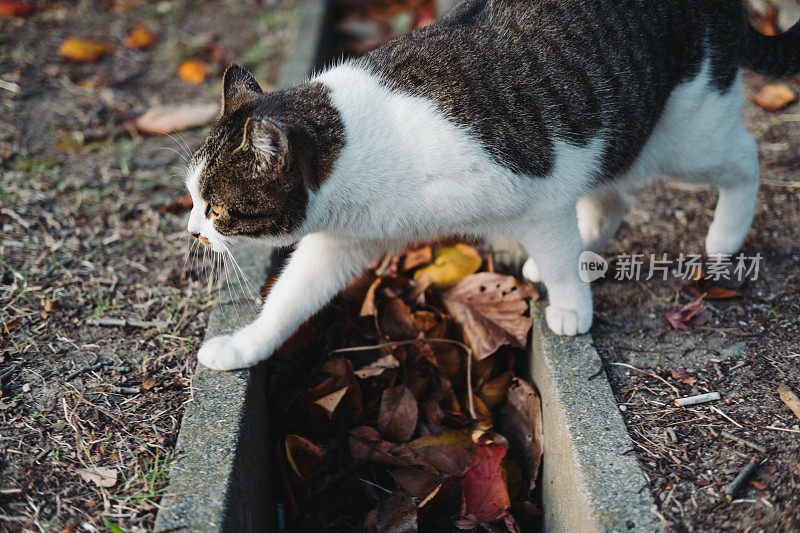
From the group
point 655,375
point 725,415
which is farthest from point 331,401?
point 725,415

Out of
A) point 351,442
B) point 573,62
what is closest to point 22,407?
point 351,442

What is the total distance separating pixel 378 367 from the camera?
2.14 metres

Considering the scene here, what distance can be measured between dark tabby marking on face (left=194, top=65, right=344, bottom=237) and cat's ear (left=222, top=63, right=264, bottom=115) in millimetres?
29

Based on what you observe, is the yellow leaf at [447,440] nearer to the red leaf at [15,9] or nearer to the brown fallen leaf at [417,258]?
the brown fallen leaf at [417,258]

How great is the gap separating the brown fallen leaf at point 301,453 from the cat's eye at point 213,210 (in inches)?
25.4

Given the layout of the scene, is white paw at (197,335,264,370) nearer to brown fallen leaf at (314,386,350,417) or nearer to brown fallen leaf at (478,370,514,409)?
brown fallen leaf at (314,386,350,417)

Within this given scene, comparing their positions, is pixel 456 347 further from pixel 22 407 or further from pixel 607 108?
pixel 22 407

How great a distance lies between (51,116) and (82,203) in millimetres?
787

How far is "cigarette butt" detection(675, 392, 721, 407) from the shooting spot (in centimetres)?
180

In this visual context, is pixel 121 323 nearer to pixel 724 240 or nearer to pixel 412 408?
pixel 412 408

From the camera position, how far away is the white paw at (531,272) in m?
2.33

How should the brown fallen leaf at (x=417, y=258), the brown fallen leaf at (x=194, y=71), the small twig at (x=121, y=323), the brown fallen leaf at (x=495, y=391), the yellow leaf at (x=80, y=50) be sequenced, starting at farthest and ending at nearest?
the yellow leaf at (x=80, y=50), the brown fallen leaf at (x=194, y=71), the brown fallen leaf at (x=417, y=258), the brown fallen leaf at (x=495, y=391), the small twig at (x=121, y=323)

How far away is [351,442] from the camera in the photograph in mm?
2016

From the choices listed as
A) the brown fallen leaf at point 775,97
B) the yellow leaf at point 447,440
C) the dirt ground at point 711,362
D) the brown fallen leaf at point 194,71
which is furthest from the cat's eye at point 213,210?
the brown fallen leaf at point 775,97
